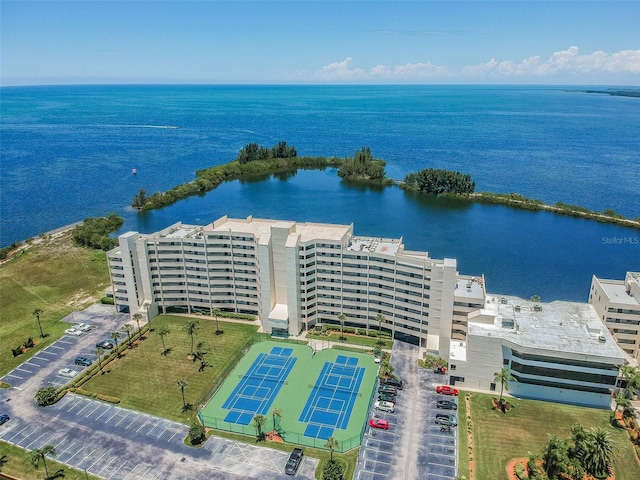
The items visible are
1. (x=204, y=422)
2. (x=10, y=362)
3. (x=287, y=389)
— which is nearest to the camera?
(x=204, y=422)

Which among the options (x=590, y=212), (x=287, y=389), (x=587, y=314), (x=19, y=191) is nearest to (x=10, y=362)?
(x=287, y=389)

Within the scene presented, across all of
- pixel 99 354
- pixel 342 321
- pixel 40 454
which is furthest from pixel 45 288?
pixel 342 321

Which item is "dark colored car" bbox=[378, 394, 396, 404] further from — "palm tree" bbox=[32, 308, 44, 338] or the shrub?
"palm tree" bbox=[32, 308, 44, 338]

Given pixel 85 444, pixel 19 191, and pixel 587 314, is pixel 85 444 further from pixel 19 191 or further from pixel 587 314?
pixel 19 191

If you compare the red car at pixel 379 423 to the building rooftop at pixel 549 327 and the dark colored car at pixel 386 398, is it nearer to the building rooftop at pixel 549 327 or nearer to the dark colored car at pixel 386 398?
the dark colored car at pixel 386 398

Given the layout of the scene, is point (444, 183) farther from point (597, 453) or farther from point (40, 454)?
point (40, 454)

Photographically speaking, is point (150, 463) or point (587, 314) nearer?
point (150, 463)

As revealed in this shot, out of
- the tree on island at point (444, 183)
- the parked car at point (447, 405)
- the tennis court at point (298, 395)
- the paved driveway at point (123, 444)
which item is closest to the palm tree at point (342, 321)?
the tennis court at point (298, 395)
